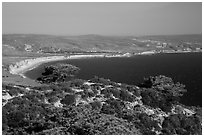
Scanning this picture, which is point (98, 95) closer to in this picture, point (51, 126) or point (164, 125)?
point (164, 125)

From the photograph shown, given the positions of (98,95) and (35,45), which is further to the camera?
(35,45)

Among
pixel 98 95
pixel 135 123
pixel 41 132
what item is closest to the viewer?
pixel 41 132

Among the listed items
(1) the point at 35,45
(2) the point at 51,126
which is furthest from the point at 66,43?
(2) the point at 51,126

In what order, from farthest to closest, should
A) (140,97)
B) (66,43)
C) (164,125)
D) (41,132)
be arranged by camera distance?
(66,43) < (140,97) < (164,125) < (41,132)

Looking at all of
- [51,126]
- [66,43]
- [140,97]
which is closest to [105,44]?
[66,43]

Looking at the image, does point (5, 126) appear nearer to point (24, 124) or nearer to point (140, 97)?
point (24, 124)

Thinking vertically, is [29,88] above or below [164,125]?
above
